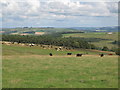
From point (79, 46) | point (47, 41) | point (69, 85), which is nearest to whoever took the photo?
point (69, 85)

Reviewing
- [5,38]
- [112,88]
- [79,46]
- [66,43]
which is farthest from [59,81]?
[5,38]

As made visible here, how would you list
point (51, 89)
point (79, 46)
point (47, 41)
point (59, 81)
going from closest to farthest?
point (51, 89) → point (59, 81) → point (79, 46) → point (47, 41)

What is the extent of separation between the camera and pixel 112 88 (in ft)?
40.2

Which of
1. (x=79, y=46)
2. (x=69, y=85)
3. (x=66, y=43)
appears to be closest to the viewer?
(x=69, y=85)

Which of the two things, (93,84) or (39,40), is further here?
(39,40)

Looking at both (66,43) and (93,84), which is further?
(66,43)

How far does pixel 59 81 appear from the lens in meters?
13.9

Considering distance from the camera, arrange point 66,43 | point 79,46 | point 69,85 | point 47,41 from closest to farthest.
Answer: point 69,85 → point 79,46 → point 66,43 → point 47,41

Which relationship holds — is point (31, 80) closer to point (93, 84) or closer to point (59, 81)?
point (59, 81)

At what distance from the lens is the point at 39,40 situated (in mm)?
133500

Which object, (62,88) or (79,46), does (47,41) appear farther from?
(62,88)

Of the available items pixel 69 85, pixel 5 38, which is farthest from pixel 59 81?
pixel 5 38

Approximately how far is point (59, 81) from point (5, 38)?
128837 mm

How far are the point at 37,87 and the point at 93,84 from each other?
3458 millimetres
